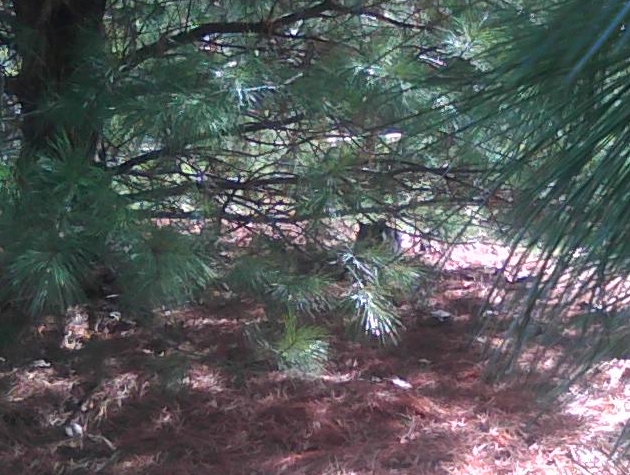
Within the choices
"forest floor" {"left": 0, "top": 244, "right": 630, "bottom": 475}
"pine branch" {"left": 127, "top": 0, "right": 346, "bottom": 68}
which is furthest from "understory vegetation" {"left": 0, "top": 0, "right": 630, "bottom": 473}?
"forest floor" {"left": 0, "top": 244, "right": 630, "bottom": 475}

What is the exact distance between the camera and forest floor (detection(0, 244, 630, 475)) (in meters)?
3.11

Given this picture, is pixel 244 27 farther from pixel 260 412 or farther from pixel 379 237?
pixel 260 412

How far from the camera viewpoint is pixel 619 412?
11.2 ft

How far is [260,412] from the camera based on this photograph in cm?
346

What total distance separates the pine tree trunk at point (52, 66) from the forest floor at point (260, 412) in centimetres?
93

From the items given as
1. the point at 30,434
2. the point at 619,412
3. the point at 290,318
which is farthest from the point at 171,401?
the point at 619,412

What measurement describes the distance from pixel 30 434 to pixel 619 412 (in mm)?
2350

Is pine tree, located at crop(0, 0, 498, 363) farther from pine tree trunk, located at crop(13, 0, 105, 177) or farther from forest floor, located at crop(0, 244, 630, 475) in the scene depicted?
forest floor, located at crop(0, 244, 630, 475)

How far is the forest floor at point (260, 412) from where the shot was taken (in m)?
3.11

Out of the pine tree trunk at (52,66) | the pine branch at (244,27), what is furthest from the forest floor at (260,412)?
the pine branch at (244,27)

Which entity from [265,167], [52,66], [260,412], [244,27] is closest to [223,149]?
[265,167]

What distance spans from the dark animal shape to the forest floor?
24.0 inches

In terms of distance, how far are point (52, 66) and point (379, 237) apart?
132 centimetres

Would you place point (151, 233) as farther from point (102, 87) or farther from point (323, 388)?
point (323, 388)
